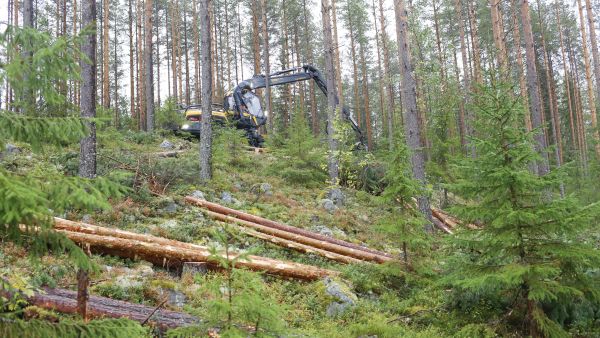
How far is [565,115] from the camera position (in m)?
34.5

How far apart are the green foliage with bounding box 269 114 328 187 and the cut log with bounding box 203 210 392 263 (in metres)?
5.56

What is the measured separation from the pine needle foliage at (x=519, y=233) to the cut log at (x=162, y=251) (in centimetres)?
314

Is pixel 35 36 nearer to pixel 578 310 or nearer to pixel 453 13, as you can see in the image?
pixel 578 310

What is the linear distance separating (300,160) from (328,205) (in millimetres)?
3137

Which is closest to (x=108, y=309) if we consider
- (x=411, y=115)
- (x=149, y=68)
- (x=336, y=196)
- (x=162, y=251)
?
(x=162, y=251)

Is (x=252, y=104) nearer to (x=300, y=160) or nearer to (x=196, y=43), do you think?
(x=300, y=160)

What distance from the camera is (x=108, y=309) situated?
4.95m

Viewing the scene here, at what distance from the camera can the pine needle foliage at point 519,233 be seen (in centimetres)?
485

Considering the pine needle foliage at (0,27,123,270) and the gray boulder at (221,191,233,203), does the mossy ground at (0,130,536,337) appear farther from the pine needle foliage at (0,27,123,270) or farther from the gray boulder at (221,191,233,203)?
the gray boulder at (221,191,233,203)

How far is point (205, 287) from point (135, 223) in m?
6.45

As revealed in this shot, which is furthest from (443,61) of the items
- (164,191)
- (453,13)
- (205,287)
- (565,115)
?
(205,287)

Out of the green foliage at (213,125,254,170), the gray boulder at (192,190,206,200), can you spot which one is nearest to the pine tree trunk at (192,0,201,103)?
the green foliage at (213,125,254,170)

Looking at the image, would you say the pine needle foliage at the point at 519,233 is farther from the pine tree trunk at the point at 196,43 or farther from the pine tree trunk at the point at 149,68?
the pine tree trunk at the point at 196,43

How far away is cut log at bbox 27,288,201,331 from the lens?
15.9ft
